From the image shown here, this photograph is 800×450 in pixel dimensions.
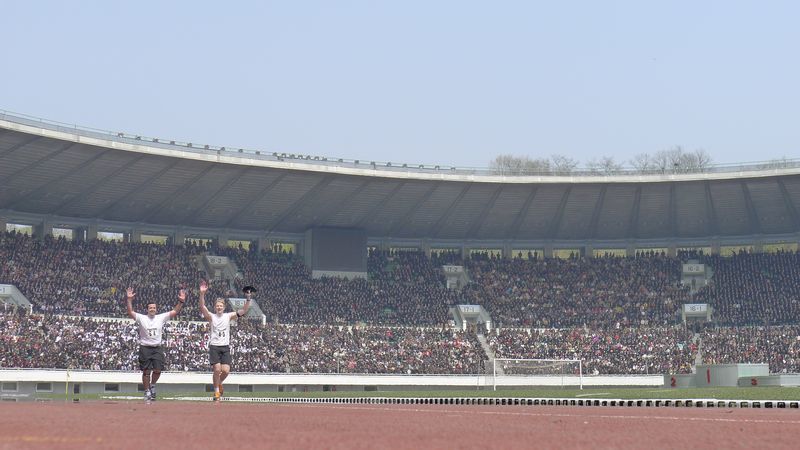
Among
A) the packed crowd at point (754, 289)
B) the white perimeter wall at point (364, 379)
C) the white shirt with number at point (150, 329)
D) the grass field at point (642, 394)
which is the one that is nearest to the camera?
the white shirt with number at point (150, 329)

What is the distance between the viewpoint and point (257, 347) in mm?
56625

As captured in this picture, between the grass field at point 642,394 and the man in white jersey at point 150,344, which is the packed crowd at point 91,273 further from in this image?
the man in white jersey at point 150,344

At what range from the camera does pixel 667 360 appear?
203 ft

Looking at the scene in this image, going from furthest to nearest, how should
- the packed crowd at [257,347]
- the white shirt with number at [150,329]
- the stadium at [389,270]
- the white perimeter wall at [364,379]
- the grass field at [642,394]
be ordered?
1. the stadium at [389,270]
2. the white perimeter wall at [364,379]
3. the packed crowd at [257,347]
4. the grass field at [642,394]
5. the white shirt with number at [150,329]

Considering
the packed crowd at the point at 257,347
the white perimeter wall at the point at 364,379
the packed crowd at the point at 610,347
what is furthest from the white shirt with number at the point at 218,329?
the packed crowd at the point at 610,347

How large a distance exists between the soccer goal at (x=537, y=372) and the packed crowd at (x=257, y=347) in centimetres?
228

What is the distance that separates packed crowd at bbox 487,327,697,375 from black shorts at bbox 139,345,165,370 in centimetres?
4162

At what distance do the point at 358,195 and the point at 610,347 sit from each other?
17228 mm

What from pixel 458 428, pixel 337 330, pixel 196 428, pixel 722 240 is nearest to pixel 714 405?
pixel 458 428

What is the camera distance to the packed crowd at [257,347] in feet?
164

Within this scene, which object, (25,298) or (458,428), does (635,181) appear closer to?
(25,298)

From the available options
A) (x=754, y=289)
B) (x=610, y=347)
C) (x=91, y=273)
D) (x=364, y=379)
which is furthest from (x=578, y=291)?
(x=91, y=273)

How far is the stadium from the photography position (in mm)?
53250

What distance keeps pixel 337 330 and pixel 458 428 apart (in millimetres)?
50689
